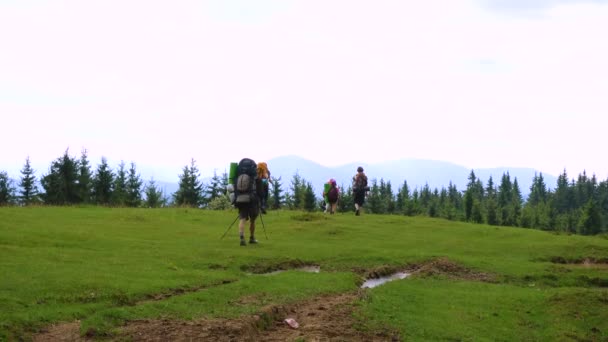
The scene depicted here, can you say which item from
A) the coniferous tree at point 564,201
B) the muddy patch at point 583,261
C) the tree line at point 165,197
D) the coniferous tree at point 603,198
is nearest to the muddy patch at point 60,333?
the muddy patch at point 583,261

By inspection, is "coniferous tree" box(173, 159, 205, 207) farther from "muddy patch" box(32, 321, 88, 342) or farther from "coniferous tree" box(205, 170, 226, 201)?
"muddy patch" box(32, 321, 88, 342)

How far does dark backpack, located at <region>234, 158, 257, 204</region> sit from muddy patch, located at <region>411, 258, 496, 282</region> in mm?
7205

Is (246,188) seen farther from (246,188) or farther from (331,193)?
(331,193)

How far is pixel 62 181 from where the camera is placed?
3145 inches

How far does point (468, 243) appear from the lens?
91.1 ft

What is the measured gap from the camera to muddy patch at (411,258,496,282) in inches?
762

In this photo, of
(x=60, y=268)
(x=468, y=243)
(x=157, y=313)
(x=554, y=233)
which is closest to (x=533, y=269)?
(x=468, y=243)

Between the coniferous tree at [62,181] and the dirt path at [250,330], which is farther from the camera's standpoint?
the coniferous tree at [62,181]

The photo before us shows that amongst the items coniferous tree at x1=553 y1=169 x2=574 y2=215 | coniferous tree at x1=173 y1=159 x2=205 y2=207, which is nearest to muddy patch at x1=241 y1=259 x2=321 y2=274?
coniferous tree at x1=173 y1=159 x2=205 y2=207

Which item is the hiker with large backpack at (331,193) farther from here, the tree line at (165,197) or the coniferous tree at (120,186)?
the coniferous tree at (120,186)

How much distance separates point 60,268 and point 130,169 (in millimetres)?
87522

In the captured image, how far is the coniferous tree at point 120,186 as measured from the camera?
8769 centimetres

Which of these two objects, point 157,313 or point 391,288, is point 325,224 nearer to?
point 391,288

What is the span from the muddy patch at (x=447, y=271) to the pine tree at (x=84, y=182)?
231 feet
